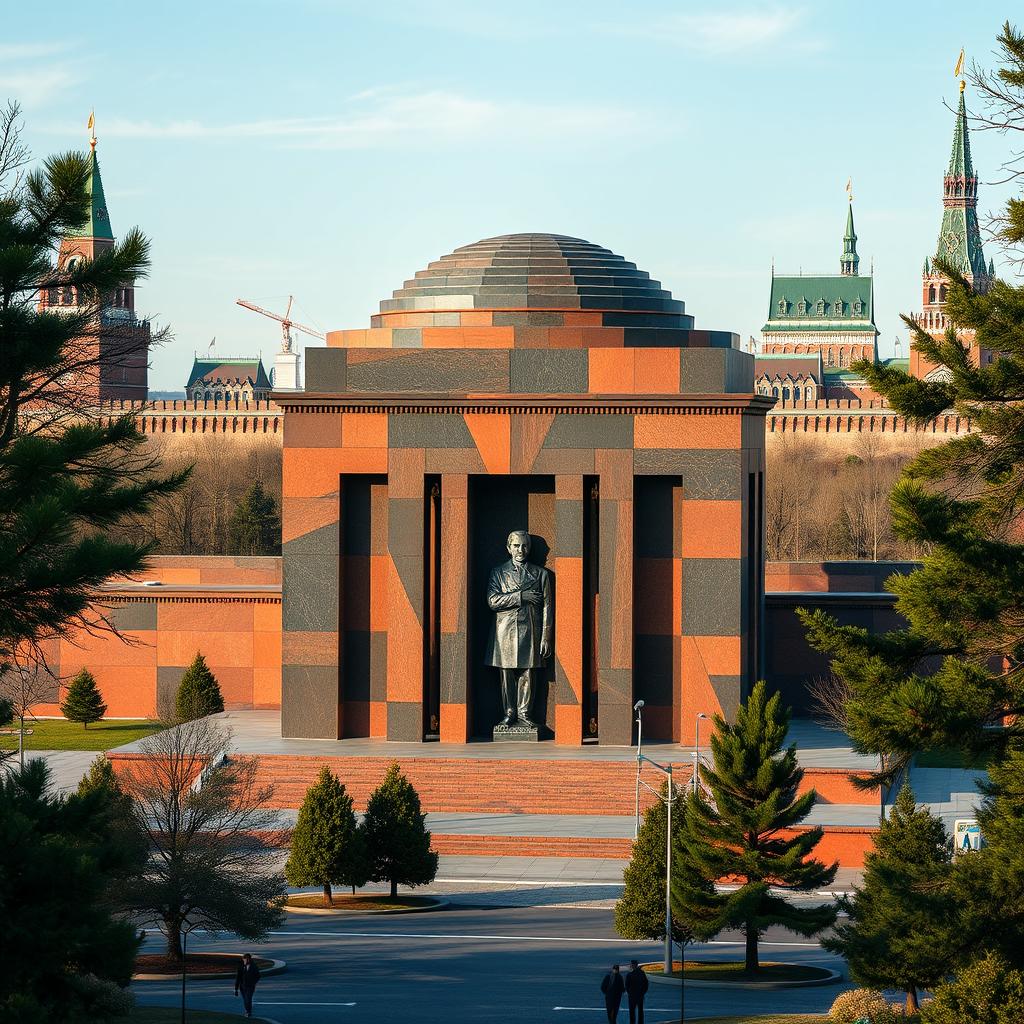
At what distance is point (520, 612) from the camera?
131 feet

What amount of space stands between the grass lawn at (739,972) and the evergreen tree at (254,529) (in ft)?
173

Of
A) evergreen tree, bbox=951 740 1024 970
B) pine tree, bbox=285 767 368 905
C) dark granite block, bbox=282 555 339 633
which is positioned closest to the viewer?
evergreen tree, bbox=951 740 1024 970

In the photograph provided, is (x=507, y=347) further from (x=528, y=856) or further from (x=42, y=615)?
(x=42, y=615)

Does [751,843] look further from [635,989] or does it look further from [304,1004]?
[304,1004]

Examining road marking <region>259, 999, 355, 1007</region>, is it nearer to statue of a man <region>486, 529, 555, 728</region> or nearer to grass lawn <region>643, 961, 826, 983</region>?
grass lawn <region>643, 961, 826, 983</region>

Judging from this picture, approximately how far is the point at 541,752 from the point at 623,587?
3.78 meters

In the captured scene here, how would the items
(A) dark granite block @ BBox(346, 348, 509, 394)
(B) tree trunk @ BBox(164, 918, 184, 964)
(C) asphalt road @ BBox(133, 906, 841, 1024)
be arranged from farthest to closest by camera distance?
1. (A) dark granite block @ BBox(346, 348, 509, 394)
2. (B) tree trunk @ BBox(164, 918, 184, 964)
3. (C) asphalt road @ BBox(133, 906, 841, 1024)

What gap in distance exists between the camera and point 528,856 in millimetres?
35219

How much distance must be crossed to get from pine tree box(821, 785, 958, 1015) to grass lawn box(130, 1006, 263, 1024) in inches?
300

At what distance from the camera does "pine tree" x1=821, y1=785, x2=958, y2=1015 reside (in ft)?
65.7

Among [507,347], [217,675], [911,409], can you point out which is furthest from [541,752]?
[911,409]

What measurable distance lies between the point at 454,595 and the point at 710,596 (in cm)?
529

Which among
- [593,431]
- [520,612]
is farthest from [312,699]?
[593,431]

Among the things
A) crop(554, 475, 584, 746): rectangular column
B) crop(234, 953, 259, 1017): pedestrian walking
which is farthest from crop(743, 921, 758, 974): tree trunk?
crop(554, 475, 584, 746): rectangular column
